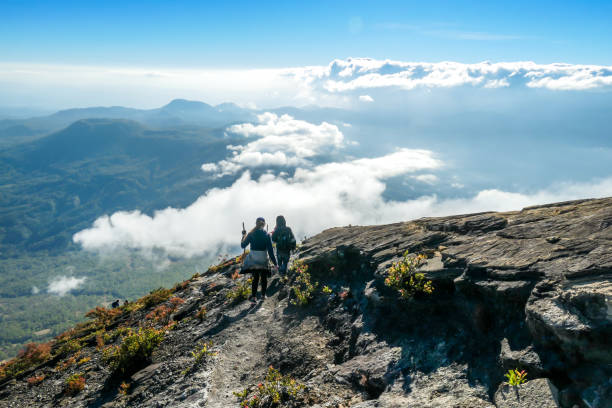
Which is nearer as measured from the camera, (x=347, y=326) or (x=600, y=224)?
(x=600, y=224)

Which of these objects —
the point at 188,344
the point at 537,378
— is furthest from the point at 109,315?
the point at 537,378

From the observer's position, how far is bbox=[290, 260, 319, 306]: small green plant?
1396cm

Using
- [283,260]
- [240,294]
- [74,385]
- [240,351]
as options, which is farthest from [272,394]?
[283,260]

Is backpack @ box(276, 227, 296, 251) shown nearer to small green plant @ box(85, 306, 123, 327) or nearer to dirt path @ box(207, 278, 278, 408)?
dirt path @ box(207, 278, 278, 408)

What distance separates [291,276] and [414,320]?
330 inches

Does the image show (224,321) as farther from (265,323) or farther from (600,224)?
(600,224)

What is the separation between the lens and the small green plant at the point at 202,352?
11438 millimetres

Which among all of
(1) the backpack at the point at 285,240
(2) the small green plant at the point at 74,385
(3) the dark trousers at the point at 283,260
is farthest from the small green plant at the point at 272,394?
(1) the backpack at the point at 285,240

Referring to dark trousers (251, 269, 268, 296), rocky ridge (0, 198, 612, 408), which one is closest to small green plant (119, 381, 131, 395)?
rocky ridge (0, 198, 612, 408)

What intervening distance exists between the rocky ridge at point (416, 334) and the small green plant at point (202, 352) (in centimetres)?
15

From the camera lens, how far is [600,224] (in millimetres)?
9117

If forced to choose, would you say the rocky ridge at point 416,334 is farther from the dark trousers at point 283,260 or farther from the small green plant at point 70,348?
the dark trousers at point 283,260

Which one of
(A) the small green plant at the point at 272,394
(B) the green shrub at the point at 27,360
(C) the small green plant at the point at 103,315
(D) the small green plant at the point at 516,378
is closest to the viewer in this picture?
(D) the small green plant at the point at 516,378

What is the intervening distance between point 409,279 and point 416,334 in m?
1.79
